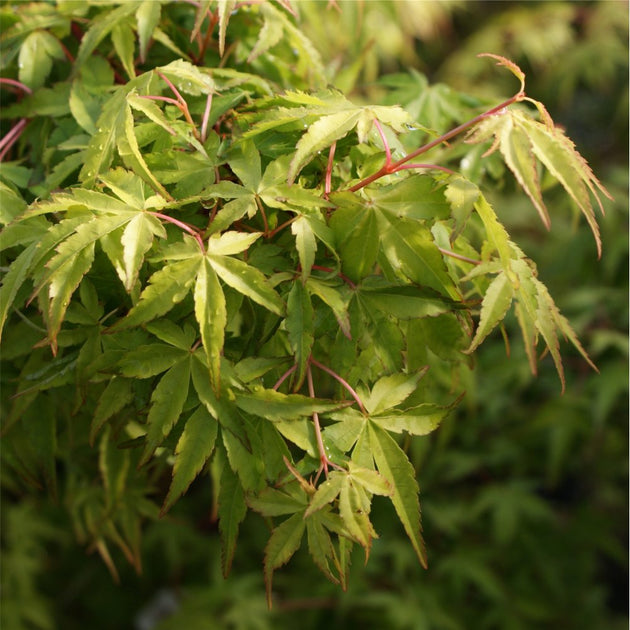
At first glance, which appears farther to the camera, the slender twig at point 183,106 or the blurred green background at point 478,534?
the blurred green background at point 478,534

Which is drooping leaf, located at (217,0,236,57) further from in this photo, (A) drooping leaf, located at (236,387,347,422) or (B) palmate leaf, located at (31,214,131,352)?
(A) drooping leaf, located at (236,387,347,422)

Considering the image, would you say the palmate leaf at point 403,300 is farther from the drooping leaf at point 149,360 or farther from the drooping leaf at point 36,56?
the drooping leaf at point 36,56

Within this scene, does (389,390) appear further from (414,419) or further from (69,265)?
(69,265)

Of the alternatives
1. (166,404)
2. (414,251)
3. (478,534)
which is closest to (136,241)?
(166,404)

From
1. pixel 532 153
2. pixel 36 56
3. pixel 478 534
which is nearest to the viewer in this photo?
pixel 532 153

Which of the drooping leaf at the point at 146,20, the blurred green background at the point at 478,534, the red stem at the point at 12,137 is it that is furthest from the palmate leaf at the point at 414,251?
the blurred green background at the point at 478,534

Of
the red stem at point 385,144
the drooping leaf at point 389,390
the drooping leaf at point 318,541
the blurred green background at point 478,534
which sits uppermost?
the red stem at point 385,144

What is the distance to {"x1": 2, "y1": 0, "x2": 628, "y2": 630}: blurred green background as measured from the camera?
1.86 m

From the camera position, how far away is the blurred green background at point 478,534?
186cm

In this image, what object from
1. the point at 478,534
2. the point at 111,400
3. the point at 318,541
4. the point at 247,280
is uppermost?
the point at 247,280

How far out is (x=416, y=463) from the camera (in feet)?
5.63

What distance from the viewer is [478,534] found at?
2.05m

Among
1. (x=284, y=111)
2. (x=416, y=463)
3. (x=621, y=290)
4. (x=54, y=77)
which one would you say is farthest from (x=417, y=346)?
(x=621, y=290)

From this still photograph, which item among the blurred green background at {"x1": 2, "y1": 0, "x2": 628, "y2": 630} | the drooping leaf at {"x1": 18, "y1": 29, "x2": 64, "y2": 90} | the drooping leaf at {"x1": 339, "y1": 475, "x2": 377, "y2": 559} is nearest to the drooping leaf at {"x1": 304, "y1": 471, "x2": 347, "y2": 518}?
the drooping leaf at {"x1": 339, "y1": 475, "x2": 377, "y2": 559}
